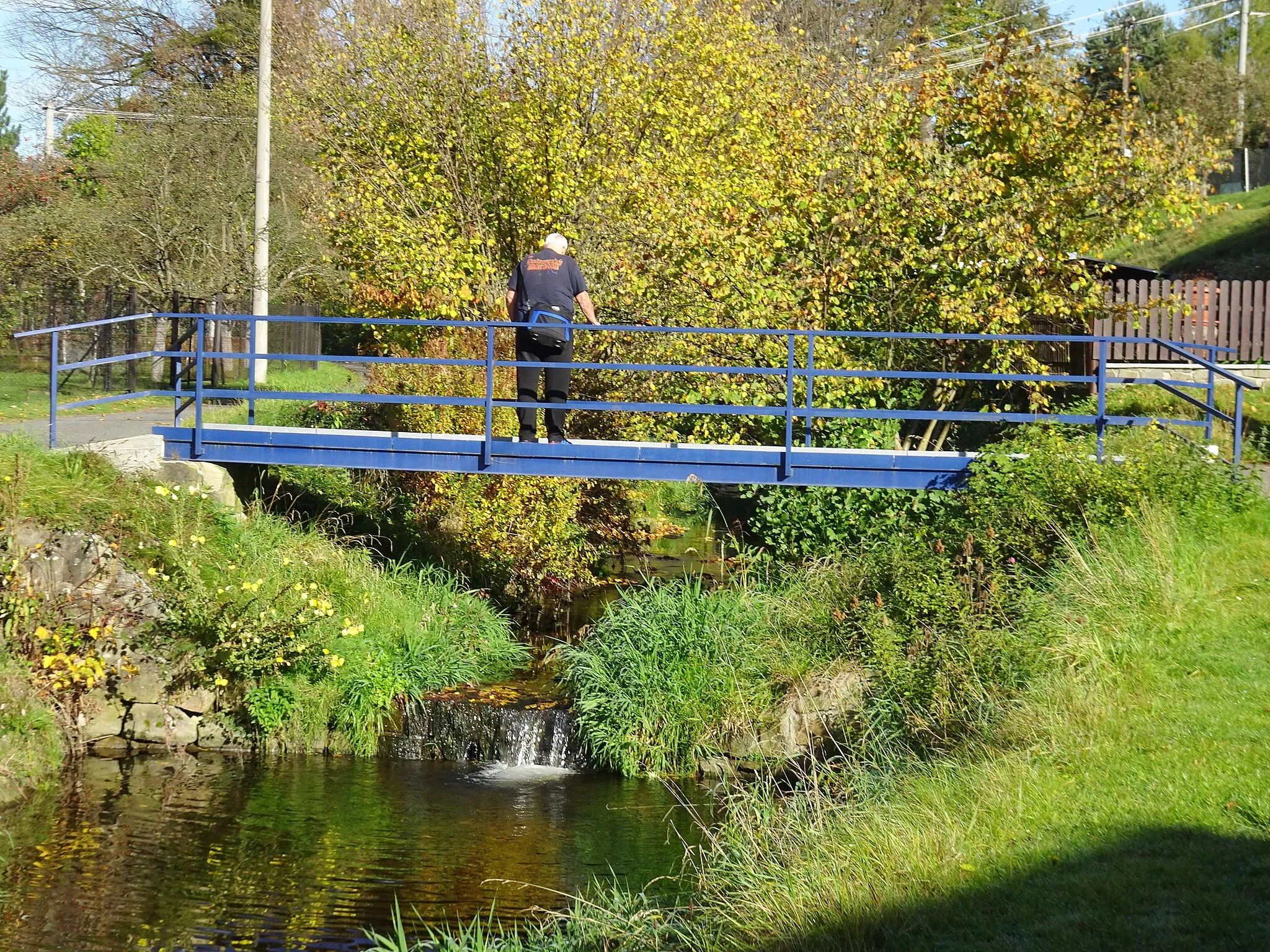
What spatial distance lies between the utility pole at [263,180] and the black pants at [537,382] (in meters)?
11.2

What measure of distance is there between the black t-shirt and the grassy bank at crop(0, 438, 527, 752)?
295 centimetres

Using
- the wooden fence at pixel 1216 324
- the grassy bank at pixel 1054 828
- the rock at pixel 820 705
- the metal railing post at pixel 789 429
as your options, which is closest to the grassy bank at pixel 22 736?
the grassy bank at pixel 1054 828

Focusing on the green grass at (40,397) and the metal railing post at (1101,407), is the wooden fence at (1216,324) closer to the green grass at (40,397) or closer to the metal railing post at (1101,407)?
the metal railing post at (1101,407)

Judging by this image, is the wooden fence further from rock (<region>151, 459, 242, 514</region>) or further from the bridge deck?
rock (<region>151, 459, 242, 514</region>)

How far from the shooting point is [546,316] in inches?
474

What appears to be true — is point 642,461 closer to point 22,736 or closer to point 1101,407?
point 1101,407

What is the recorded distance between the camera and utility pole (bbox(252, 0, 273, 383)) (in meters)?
22.5

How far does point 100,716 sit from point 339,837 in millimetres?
2866

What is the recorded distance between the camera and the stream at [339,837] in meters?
7.59

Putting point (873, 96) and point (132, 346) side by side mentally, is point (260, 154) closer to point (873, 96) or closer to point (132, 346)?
point (132, 346)

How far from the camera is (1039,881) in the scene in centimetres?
605

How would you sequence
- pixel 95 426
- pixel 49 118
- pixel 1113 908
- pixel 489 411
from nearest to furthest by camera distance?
pixel 1113 908 → pixel 489 411 → pixel 95 426 → pixel 49 118

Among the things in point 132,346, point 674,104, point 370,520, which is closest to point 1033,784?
point 370,520

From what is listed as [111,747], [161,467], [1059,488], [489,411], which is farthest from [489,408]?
[1059,488]
